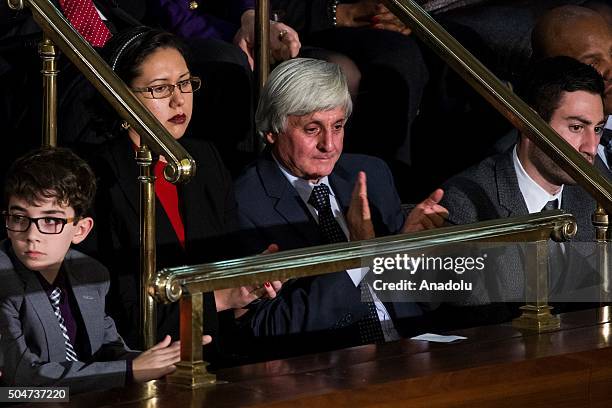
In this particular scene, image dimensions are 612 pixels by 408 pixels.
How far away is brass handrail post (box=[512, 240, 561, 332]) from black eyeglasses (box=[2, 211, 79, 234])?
3.45 ft

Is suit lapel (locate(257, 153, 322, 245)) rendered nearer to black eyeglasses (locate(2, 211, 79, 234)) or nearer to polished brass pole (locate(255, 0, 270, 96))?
polished brass pole (locate(255, 0, 270, 96))

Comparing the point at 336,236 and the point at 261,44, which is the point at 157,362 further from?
the point at 261,44

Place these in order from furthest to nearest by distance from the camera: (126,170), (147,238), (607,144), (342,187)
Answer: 1. (607,144)
2. (342,187)
3. (126,170)
4. (147,238)

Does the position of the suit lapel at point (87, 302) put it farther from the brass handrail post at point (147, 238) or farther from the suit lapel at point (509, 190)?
the suit lapel at point (509, 190)

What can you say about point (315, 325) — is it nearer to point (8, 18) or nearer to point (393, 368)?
point (393, 368)

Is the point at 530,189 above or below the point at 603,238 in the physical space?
above

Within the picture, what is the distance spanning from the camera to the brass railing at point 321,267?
2.58 m

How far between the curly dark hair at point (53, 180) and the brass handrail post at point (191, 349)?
1.63 feet

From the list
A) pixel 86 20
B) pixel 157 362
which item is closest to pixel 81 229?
pixel 157 362

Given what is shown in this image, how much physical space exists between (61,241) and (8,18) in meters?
1.44

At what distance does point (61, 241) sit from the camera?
298 centimetres

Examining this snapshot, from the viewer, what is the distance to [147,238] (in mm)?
3174

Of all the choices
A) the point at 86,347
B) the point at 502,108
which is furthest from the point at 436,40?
the point at 86,347

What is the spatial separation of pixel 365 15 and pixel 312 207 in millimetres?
1387
